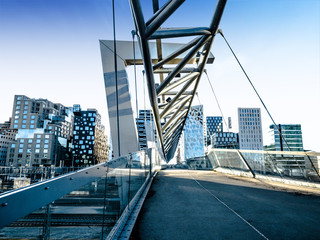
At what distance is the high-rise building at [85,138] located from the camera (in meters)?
101

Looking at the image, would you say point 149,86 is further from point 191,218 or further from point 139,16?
point 191,218

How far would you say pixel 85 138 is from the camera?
339 feet

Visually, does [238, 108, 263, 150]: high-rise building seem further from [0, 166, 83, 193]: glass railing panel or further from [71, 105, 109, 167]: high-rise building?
[0, 166, 83, 193]: glass railing panel

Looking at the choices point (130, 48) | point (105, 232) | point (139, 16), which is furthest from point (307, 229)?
point (130, 48)

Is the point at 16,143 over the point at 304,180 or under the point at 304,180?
over

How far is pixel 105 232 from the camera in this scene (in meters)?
2.30

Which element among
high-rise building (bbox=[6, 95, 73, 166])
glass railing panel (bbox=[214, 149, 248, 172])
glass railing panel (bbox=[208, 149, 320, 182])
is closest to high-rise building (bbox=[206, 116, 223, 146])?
high-rise building (bbox=[6, 95, 73, 166])

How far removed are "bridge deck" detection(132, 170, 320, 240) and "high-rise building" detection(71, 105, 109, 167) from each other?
101m

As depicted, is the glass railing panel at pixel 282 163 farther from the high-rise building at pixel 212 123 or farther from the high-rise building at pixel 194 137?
the high-rise building at pixel 212 123

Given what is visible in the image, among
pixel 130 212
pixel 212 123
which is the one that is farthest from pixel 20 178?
pixel 212 123

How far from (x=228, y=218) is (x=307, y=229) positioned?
40.5 inches

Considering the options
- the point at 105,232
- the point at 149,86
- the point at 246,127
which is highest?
the point at 246,127

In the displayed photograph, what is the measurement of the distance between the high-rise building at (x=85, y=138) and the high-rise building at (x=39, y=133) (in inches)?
155

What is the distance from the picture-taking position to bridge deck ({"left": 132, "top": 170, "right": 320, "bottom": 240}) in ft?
9.34
